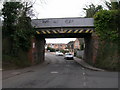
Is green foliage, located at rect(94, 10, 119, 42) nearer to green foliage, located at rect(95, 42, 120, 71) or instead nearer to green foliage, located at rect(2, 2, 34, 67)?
green foliage, located at rect(95, 42, 120, 71)

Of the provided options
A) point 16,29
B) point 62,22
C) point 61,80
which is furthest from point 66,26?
point 61,80

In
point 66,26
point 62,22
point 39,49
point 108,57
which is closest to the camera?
point 108,57

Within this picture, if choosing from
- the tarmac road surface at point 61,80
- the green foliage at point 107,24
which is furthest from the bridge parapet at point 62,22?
the tarmac road surface at point 61,80

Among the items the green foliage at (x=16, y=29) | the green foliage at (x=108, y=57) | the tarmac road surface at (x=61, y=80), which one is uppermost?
the green foliage at (x=16, y=29)

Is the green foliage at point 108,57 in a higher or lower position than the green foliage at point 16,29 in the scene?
lower

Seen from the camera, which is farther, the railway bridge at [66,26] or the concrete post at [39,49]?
the concrete post at [39,49]

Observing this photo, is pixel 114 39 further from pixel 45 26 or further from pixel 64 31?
pixel 45 26

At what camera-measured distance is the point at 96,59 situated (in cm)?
2162

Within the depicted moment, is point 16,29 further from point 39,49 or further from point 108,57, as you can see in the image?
point 108,57

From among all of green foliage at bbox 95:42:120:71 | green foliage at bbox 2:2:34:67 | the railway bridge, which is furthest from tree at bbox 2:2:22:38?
green foliage at bbox 95:42:120:71

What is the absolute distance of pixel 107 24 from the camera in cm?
2098

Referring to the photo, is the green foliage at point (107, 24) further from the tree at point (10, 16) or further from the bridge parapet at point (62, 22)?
the tree at point (10, 16)

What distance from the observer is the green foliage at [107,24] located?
67.6 feet

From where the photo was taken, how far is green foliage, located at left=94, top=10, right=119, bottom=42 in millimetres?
20594
